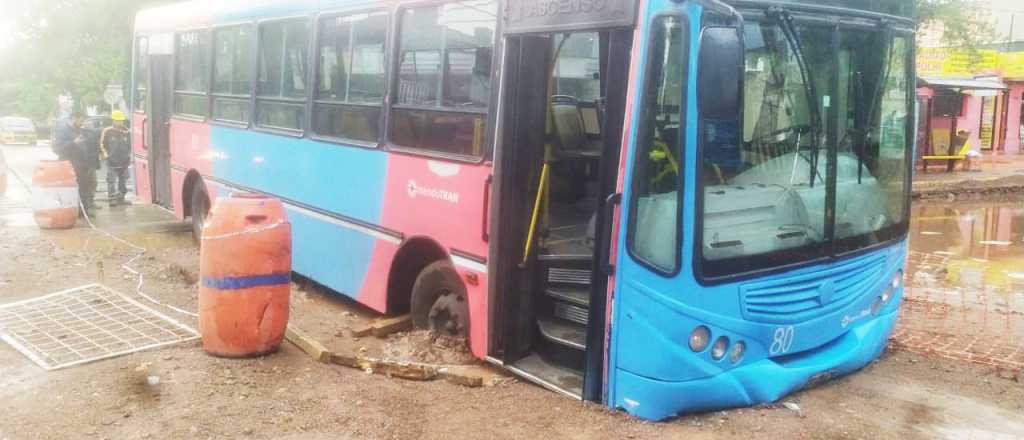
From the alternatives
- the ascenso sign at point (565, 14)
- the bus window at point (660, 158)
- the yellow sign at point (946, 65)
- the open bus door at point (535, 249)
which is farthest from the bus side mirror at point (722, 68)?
the yellow sign at point (946, 65)

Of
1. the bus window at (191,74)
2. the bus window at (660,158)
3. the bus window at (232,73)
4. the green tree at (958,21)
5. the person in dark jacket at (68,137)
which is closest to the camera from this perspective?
the bus window at (660,158)

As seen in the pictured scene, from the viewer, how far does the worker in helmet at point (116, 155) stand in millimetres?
15688

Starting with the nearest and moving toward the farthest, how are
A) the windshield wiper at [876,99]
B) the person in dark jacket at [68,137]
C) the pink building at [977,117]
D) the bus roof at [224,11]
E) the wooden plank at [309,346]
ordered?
the windshield wiper at [876,99] → the wooden plank at [309,346] → the bus roof at [224,11] → the person in dark jacket at [68,137] → the pink building at [977,117]

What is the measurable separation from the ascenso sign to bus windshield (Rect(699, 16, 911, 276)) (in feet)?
2.16

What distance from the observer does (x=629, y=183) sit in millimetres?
4703

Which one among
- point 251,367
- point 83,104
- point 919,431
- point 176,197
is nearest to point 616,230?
point 919,431

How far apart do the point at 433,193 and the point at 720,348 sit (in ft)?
7.63

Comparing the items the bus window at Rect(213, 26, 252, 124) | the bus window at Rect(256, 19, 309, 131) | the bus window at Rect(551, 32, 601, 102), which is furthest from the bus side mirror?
the bus window at Rect(213, 26, 252, 124)

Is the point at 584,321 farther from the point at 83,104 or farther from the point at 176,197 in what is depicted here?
the point at 83,104

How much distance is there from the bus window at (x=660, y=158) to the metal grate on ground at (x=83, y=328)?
140 inches

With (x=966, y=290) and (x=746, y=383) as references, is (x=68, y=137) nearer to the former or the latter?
(x=746, y=383)

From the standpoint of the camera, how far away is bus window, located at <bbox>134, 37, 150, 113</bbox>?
40.4ft

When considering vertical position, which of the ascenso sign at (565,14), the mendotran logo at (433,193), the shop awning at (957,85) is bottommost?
the mendotran logo at (433,193)

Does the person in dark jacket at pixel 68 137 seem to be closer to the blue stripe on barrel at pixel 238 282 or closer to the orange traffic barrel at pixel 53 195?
the orange traffic barrel at pixel 53 195
